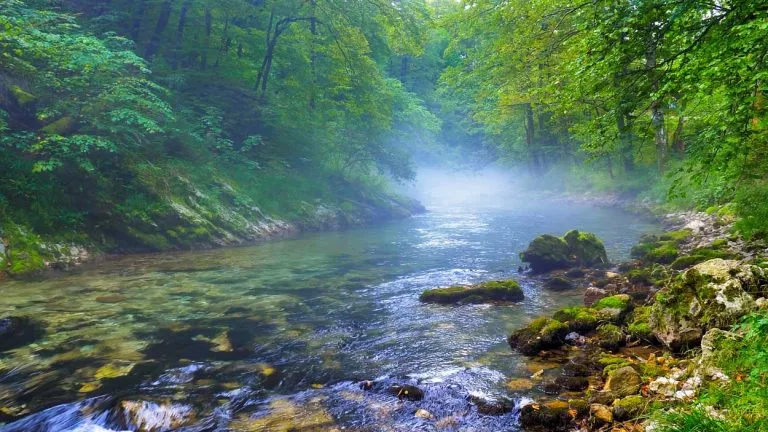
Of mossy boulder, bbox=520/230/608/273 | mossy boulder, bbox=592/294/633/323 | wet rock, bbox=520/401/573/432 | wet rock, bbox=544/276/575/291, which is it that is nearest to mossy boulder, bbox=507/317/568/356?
mossy boulder, bbox=592/294/633/323

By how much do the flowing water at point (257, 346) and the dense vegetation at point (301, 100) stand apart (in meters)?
3.36

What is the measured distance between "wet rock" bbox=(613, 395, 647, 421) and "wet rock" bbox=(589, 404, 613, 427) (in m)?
0.06

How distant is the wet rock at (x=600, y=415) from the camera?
4.43 metres

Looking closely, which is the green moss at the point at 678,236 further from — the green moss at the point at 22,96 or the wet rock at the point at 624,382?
the green moss at the point at 22,96

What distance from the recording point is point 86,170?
14.6m

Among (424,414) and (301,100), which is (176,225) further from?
(424,414)

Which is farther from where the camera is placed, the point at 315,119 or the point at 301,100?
the point at 315,119

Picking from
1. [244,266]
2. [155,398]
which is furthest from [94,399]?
[244,266]

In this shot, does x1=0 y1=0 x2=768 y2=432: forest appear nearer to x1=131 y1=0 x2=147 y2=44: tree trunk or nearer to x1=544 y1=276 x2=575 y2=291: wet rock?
x1=131 y1=0 x2=147 y2=44: tree trunk

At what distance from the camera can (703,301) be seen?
218 inches

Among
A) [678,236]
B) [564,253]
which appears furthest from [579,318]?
[678,236]

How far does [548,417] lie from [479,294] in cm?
521

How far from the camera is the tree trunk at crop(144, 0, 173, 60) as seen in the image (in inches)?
814

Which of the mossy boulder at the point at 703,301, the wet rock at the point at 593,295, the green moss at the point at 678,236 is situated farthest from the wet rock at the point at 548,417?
the green moss at the point at 678,236
